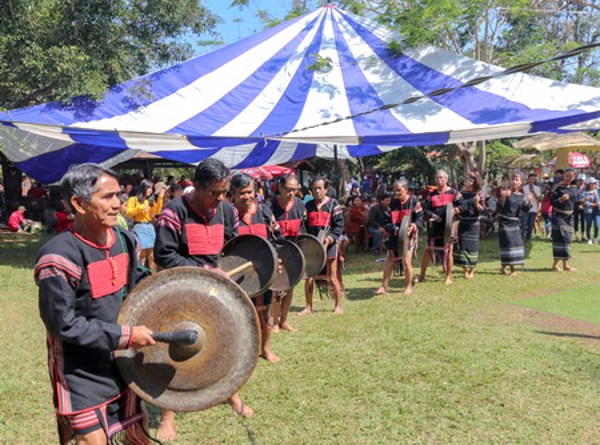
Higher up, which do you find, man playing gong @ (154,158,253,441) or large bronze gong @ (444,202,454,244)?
man playing gong @ (154,158,253,441)

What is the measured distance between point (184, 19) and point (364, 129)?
552 centimetres

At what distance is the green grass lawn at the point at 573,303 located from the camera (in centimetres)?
630

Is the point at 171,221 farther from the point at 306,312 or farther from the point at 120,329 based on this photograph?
the point at 306,312

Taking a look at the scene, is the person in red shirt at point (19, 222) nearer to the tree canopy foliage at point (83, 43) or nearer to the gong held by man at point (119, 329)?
the tree canopy foliage at point (83, 43)

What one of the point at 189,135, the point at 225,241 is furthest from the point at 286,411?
Answer: the point at 189,135

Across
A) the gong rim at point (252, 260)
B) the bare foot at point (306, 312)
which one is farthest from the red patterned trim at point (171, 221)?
the bare foot at point (306, 312)

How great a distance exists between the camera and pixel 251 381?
4.48 m

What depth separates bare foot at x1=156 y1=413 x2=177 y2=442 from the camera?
350cm

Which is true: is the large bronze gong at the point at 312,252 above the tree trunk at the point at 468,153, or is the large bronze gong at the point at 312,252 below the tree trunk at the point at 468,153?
below

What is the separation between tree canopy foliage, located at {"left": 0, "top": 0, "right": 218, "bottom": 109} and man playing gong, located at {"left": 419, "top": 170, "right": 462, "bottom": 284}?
597 cm

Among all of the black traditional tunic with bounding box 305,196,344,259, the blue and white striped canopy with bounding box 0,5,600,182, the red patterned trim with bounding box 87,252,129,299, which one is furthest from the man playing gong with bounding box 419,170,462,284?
the red patterned trim with bounding box 87,252,129,299

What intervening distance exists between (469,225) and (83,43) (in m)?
7.88

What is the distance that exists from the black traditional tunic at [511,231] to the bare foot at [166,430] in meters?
6.75

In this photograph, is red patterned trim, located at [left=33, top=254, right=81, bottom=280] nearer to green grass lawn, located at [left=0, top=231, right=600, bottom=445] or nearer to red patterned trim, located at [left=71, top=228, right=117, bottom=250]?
red patterned trim, located at [left=71, top=228, right=117, bottom=250]
